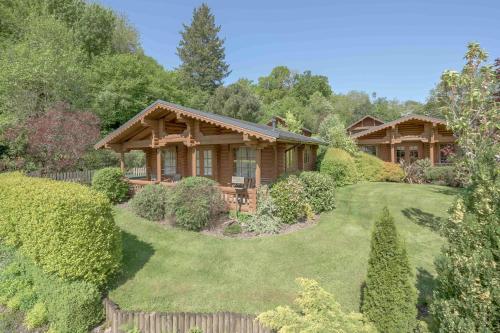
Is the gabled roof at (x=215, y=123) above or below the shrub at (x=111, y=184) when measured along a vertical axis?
above

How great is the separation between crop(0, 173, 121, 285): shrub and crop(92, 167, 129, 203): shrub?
6206 millimetres

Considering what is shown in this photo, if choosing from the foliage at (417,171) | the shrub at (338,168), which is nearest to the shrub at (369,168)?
the foliage at (417,171)

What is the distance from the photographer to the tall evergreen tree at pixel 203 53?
47031 mm

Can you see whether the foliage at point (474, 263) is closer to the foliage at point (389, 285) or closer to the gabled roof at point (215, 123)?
the foliage at point (389, 285)

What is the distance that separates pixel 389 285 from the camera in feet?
15.2

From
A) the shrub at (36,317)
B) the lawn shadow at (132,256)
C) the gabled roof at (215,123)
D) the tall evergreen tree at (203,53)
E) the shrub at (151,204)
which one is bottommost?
the shrub at (36,317)

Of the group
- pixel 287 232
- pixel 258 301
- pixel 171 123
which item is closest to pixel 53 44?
pixel 171 123

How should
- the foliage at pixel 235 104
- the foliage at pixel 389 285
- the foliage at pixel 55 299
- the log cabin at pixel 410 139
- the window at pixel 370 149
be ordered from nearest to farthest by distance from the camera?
the foliage at pixel 389 285 < the foliage at pixel 55 299 < the log cabin at pixel 410 139 < the window at pixel 370 149 < the foliage at pixel 235 104

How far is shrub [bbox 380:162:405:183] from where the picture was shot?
20.6m

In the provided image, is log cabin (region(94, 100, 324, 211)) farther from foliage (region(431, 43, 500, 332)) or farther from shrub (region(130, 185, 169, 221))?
foliage (region(431, 43, 500, 332))

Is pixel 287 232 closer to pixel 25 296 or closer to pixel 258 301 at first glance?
pixel 258 301

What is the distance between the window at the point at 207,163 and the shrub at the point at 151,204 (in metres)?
4.08

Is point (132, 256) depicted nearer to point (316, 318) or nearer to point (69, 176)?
point (316, 318)

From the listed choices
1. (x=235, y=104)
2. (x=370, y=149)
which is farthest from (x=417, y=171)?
(x=235, y=104)
